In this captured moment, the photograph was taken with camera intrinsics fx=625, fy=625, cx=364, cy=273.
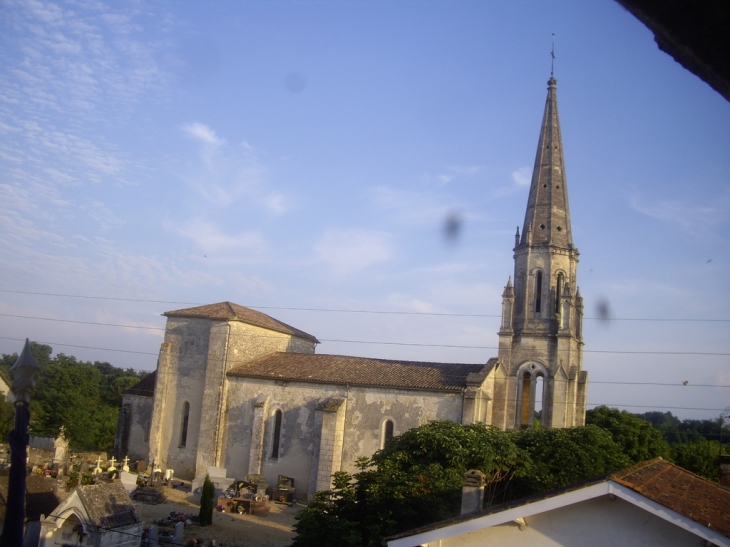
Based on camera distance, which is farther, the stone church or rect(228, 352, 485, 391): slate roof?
rect(228, 352, 485, 391): slate roof

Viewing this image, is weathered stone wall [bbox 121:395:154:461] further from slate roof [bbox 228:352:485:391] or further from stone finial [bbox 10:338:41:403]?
stone finial [bbox 10:338:41:403]

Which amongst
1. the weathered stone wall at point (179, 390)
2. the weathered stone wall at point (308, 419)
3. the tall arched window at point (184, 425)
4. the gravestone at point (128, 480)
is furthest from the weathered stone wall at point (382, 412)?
the gravestone at point (128, 480)

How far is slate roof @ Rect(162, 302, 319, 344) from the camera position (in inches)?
1364

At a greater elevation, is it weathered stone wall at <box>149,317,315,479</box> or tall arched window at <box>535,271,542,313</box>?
tall arched window at <box>535,271,542,313</box>

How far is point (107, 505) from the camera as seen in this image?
19094mm

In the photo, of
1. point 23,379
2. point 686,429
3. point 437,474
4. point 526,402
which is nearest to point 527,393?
point 526,402

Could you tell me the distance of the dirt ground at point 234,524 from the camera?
23.1 m

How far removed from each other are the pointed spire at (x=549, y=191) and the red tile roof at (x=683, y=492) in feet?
68.9

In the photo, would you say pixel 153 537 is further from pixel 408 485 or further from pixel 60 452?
pixel 60 452

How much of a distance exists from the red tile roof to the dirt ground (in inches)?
516

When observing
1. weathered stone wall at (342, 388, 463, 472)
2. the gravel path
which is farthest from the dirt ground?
weathered stone wall at (342, 388, 463, 472)

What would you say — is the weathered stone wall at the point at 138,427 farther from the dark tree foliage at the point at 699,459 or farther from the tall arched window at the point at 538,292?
the dark tree foliage at the point at 699,459

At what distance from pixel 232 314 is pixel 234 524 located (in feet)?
40.1

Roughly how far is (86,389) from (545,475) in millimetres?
53801
